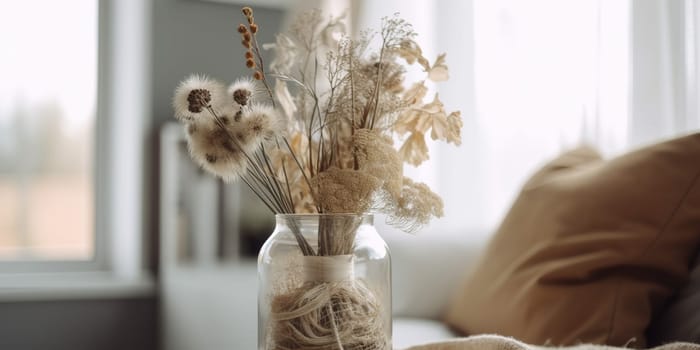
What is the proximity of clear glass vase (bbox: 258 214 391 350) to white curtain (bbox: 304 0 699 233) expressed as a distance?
75 centimetres

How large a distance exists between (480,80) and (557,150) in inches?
10.9

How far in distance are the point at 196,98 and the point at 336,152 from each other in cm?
18

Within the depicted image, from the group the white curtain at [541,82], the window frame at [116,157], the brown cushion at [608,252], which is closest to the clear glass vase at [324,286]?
the brown cushion at [608,252]

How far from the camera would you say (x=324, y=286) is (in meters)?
0.70

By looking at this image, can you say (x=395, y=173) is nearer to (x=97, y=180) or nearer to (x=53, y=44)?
(x=97, y=180)

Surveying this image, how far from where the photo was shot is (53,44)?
8.68ft

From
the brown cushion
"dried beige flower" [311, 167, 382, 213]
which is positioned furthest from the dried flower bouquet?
the brown cushion

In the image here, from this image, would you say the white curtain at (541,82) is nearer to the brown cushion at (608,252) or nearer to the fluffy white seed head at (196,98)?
the brown cushion at (608,252)

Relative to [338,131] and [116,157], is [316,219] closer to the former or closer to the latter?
[338,131]

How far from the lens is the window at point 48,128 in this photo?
258 centimetres

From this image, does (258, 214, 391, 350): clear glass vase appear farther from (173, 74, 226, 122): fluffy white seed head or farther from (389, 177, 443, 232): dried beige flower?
(173, 74, 226, 122): fluffy white seed head

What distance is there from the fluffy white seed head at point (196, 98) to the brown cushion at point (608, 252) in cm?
61

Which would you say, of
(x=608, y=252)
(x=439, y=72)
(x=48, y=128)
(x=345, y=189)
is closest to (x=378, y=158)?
(x=345, y=189)

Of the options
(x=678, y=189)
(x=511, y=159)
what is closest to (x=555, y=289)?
(x=678, y=189)
